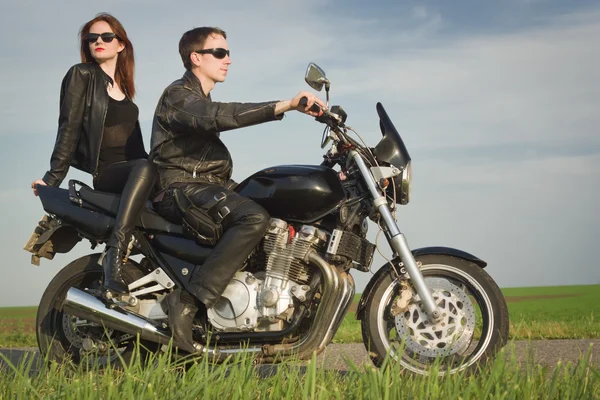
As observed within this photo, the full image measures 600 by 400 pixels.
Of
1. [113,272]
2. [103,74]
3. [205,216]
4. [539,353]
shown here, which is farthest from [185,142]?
[539,353]

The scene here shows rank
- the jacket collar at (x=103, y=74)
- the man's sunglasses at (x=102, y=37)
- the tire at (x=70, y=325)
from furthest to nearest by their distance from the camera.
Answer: the man's sunglasses at (x=102, y=37) < the jacket collar at (x=103, y=74) < the tire at (x=70, y=325)

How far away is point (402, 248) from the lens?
488 cm

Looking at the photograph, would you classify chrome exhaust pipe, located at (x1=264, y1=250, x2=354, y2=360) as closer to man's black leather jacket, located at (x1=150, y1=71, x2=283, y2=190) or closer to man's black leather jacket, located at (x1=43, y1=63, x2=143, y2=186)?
man's black leather jacket, located at (x1=150, y1=71, x2=283, y2=190)

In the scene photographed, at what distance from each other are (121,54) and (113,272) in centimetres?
221

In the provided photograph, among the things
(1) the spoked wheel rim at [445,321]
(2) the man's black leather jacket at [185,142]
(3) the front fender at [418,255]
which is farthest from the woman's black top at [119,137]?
(1) the spoked wheel rim at [445,321]

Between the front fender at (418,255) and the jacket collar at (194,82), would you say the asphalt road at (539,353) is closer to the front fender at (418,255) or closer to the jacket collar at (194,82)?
the front fender at (418,255)

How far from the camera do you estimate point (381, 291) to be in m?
5.05

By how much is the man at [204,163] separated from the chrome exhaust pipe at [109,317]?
179 mm

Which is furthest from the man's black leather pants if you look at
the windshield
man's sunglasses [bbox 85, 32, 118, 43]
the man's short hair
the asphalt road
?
man's sunglasses [bbox 85, 32, 118, 43]

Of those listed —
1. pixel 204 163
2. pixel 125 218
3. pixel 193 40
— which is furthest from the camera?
pixel 193 40

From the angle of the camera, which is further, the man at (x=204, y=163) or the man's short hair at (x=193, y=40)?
the man's short hair at (x=193, y=40)

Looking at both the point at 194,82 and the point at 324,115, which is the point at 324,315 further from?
the point at 194,82

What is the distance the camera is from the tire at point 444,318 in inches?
193

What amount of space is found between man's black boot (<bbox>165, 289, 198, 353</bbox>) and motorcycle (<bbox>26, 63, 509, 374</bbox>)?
0.10m
